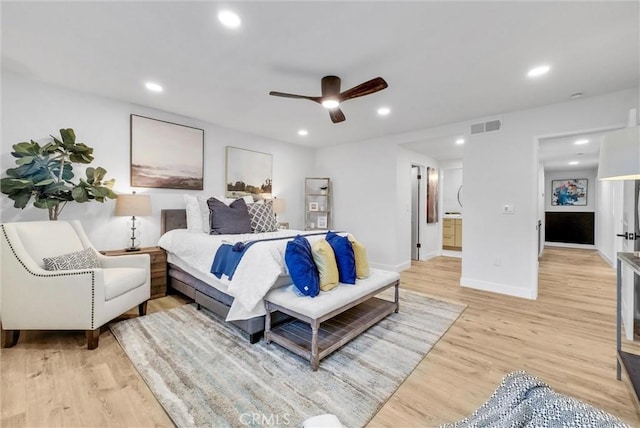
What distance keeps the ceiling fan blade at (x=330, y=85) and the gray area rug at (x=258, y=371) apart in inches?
91.6

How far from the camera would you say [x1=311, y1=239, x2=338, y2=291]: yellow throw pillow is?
7.58 ft

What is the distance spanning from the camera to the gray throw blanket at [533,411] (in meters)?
0.81

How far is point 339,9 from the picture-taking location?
1771 millimetres

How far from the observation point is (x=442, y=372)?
192 cm

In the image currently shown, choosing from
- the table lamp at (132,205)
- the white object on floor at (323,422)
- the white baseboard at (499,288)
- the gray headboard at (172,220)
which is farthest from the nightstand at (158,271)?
the white baseboard at (499,288)

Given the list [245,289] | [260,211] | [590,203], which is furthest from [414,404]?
[590,203]

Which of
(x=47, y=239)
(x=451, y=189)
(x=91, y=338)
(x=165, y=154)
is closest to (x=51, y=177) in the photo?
(x=47, y=239)

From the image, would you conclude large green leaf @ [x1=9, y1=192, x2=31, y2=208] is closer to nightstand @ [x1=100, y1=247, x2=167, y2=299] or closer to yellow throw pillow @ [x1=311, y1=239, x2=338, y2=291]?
nightstand @ [x1=100, y1=247, x2=167, y2=299]

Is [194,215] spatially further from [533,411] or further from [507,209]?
[507,209]

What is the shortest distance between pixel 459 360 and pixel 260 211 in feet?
9.50

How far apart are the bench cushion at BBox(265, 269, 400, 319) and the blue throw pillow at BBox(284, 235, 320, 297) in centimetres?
7

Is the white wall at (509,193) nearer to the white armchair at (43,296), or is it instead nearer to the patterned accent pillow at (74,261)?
the white armchair at (43,296)

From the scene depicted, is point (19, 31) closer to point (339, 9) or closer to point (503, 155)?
point (339, 9)

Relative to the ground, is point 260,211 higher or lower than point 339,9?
lower
